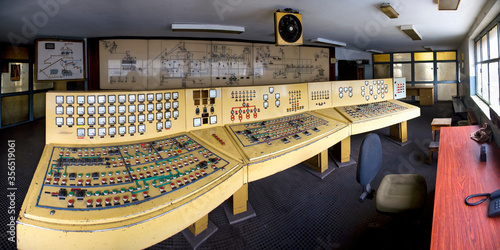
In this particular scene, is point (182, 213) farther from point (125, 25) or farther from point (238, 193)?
point (125, 25)

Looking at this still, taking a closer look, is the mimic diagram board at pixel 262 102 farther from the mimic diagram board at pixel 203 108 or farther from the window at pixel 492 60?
the window at pixel 492 60

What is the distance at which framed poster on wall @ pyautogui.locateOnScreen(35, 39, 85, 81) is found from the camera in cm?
371

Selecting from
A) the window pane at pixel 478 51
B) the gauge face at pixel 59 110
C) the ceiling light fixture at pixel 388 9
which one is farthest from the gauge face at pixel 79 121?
the window pane at pixel 478 51

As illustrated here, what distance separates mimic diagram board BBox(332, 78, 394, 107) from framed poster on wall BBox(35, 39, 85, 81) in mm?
3985

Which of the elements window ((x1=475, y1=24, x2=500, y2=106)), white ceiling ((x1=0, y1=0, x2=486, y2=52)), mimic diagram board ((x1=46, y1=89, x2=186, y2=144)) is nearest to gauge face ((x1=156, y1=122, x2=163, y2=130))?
mimic diagram board ((x1=46, y1=89, x2=186, y2=144))

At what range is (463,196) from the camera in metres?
1.28

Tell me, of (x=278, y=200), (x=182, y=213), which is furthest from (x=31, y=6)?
(x=278, y=200)

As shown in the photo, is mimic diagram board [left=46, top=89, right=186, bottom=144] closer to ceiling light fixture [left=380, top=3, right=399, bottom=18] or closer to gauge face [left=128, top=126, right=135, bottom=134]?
gauge face [left=128, top=126, right=135, bottom=134]

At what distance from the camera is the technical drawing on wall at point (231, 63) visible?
463 cm

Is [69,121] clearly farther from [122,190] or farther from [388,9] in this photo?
[388,9]

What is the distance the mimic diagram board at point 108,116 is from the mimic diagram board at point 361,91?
250cm

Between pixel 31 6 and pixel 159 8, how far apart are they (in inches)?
46.9

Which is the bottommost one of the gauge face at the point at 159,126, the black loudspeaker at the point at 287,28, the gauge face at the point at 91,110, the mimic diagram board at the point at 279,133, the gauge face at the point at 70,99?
the mimic diagram board at the point at 279,133

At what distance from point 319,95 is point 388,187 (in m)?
1.81
